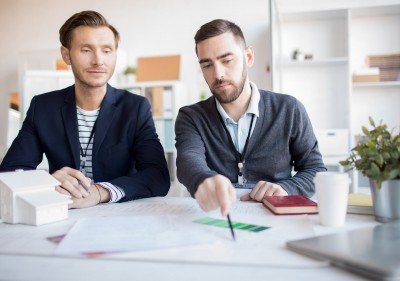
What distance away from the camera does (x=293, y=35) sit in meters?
3.85

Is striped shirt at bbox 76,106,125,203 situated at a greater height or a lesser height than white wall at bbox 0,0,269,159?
lesser

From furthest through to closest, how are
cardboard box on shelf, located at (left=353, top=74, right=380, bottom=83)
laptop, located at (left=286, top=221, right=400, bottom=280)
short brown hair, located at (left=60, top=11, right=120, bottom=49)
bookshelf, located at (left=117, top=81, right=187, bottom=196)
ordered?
bookshelf, located at (left=117, top=81, right=187, bottom=196), cardboard box on shelf, located at (left=353, top=74, right=380, bottom=83), short brown hair, located at (left=60, top=11, right=120, bottom=49), laptop, located at (left=286, top=221, right=400, bottom=280)

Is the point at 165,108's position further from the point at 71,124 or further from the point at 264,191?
the point at 264,191

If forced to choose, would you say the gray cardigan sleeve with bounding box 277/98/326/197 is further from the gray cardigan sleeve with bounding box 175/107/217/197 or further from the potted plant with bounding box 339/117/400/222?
the potted plant with bounding box 339/117/400/222

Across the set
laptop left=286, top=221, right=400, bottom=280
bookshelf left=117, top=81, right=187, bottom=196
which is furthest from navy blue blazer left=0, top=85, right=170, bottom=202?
bookshelf left=117, top=81, right=187, bottom=196

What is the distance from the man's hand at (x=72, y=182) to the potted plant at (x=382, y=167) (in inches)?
31.2

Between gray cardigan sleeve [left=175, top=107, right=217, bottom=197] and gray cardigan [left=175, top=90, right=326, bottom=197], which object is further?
gray cardigan [left=175, top=90, right=326, bottom=197]

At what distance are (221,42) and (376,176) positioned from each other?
2.91 ft

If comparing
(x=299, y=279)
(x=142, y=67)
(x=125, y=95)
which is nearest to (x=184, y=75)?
(x=142, y=67)

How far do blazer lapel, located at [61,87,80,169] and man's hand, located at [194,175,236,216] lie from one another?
837 millimetres

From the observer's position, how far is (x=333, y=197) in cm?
85

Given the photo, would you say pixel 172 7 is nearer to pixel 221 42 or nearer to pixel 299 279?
pixel 221 42

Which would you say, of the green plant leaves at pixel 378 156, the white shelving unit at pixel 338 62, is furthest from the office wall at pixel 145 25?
the green plant leaves at pixel 378 156

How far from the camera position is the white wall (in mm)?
4027
